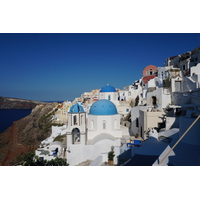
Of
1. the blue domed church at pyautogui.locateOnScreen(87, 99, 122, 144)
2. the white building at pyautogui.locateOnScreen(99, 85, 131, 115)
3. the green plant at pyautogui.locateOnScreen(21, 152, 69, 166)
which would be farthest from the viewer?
the white building at pyautogui.locateOnScreen(99, 85, 131, 115)

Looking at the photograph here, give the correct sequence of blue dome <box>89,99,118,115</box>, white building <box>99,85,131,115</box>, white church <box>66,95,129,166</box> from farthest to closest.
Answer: white building <box>99,85,131,115</box> → blue dome <box>89,99,118,115</box> → white church <box>66,95,129,166</box>

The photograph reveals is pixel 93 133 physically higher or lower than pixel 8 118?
higher

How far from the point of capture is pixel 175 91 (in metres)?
13.4

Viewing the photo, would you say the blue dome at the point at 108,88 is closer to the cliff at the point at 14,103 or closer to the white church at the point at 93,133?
the white church at the point at 93,133

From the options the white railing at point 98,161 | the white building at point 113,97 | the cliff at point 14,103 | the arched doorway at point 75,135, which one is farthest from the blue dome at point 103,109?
the cliff at point 14,103

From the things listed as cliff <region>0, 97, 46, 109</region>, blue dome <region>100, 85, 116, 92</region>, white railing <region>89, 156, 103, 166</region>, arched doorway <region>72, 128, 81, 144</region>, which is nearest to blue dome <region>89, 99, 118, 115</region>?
arched doorway <region>72, 128, 81, 144</region>

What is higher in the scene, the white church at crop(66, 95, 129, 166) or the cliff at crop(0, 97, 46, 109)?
the cliff at crop(0, 97, 46, 109)

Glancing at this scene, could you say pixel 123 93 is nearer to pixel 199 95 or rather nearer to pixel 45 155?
pixel 199 95

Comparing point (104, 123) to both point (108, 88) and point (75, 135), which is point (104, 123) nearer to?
point (75, 135)

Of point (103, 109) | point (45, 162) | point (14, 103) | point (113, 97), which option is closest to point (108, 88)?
point (113, 97)

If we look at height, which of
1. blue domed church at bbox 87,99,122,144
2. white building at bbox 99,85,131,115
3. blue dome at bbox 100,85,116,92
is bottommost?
blue domed church at bbox 87,99,122,144

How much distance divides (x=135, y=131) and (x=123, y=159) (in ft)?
21.9

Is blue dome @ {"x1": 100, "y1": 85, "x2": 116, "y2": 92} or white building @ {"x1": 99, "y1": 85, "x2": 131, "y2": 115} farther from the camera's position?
blue dome @ {"x1": 100, "y1": 85, "x2": 116, "y2": 92}

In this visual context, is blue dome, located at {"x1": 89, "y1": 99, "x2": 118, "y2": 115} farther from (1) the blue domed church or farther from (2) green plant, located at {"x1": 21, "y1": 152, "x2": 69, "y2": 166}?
(2) green plant, located at {"x1": 21, "y1": 152, "x2": 69, "y2": 166}
